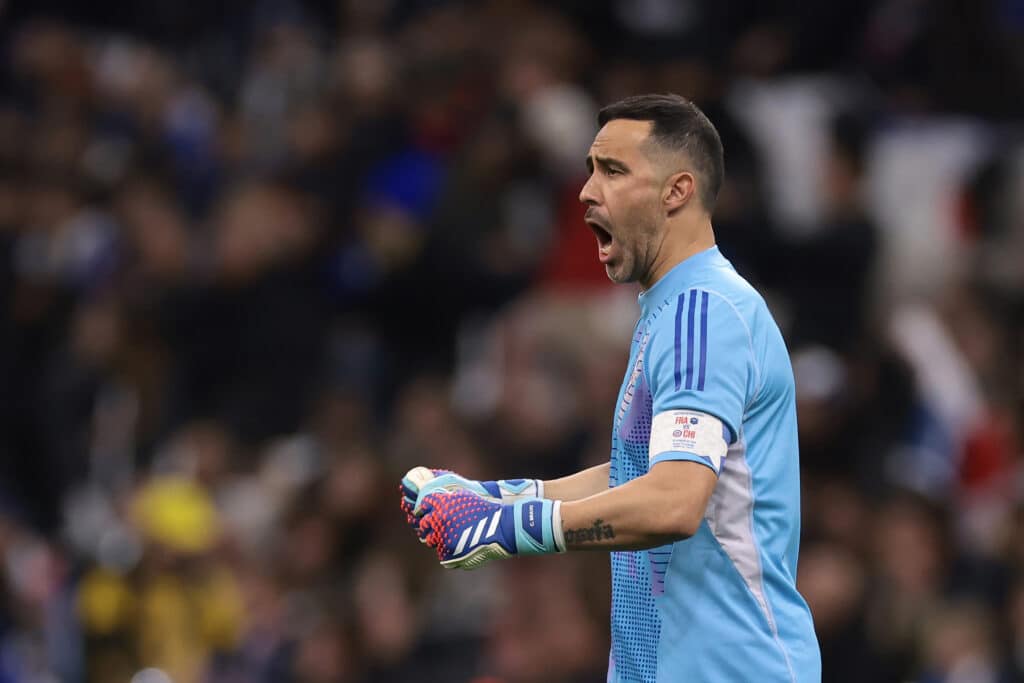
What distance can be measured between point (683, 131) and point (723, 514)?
894 millimetres

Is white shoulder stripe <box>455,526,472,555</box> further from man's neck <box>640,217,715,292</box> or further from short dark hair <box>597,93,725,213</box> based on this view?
short dark hair <box>597,93,725,213</box>

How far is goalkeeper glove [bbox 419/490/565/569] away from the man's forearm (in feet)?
1.92

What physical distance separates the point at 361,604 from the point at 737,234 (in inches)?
108

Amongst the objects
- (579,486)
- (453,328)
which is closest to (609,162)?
(579,486)

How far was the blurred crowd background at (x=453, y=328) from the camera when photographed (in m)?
7.80

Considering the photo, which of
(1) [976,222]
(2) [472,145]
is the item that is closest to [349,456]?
(2) [472,145]

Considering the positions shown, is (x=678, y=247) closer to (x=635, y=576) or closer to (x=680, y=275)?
(x=680, y=275)

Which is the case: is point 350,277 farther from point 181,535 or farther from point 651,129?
point 651,129

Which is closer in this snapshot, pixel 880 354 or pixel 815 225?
pixel 880 354

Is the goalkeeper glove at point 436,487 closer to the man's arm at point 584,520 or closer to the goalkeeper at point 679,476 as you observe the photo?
the goalkeeper at point 679,476

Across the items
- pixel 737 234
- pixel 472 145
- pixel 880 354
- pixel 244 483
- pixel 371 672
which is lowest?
pixel 371 672

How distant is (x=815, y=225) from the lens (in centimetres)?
924

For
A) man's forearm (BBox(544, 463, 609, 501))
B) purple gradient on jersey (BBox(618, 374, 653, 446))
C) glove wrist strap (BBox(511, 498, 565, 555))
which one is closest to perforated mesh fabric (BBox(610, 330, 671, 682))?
purple gradient on jersey (BBox(618, 374, 653, 446))

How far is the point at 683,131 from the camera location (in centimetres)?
405
